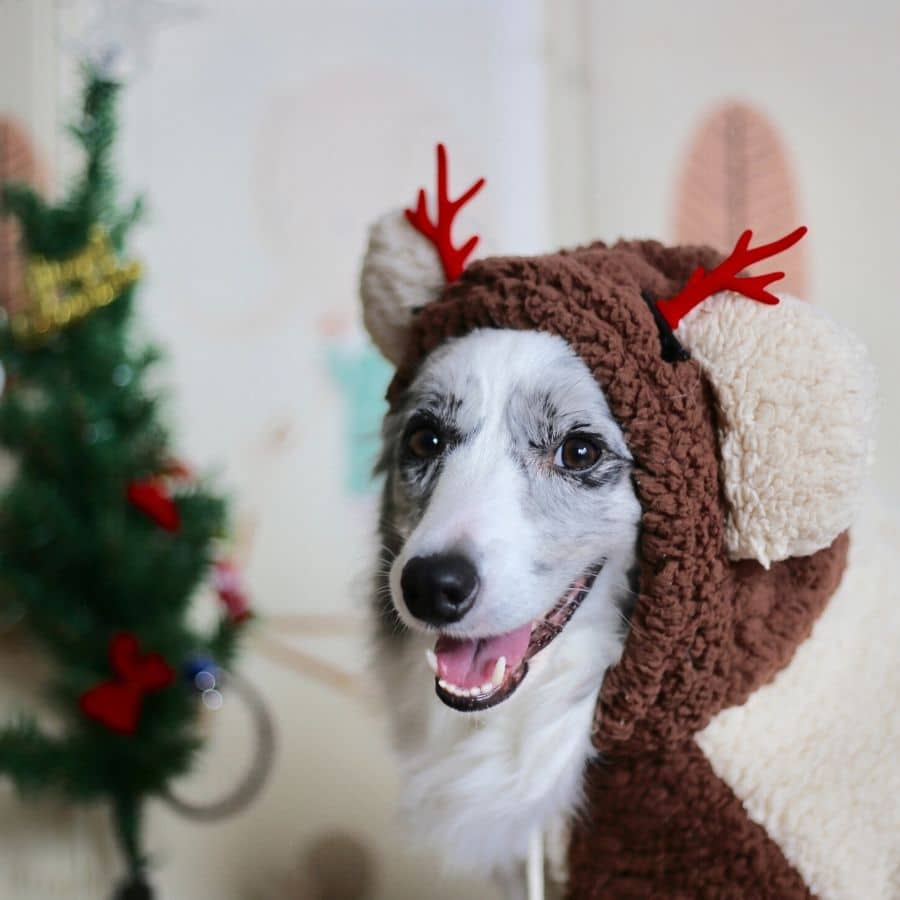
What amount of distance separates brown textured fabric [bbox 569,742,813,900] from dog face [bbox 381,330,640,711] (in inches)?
6.0

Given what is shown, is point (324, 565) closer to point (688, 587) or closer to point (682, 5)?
point (688, 587)

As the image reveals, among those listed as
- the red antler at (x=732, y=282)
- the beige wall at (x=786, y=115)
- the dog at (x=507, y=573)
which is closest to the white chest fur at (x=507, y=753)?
the dog at (x=507, y=573)

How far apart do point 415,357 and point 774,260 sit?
31.1 inches

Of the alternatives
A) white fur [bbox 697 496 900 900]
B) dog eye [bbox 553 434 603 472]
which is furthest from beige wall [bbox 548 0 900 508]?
dog eye [bbox 553 434 603 472]

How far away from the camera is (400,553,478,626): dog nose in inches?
26.9

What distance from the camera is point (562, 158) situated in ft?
5.97

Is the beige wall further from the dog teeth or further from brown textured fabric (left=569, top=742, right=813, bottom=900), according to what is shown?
the dog teeth

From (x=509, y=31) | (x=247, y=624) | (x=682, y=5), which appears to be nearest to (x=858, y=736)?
(x=247, y=624)

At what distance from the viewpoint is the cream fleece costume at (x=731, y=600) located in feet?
2.31

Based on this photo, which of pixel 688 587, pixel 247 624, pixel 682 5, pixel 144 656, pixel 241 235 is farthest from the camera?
pixel 241 235

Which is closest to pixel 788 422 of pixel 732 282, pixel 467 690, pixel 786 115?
pixel 732 282

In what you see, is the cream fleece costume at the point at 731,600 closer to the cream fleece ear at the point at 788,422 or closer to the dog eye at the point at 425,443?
the cream fleece ear at the point at 788,422

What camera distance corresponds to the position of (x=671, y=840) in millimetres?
775

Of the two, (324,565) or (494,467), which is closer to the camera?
(494,467)
